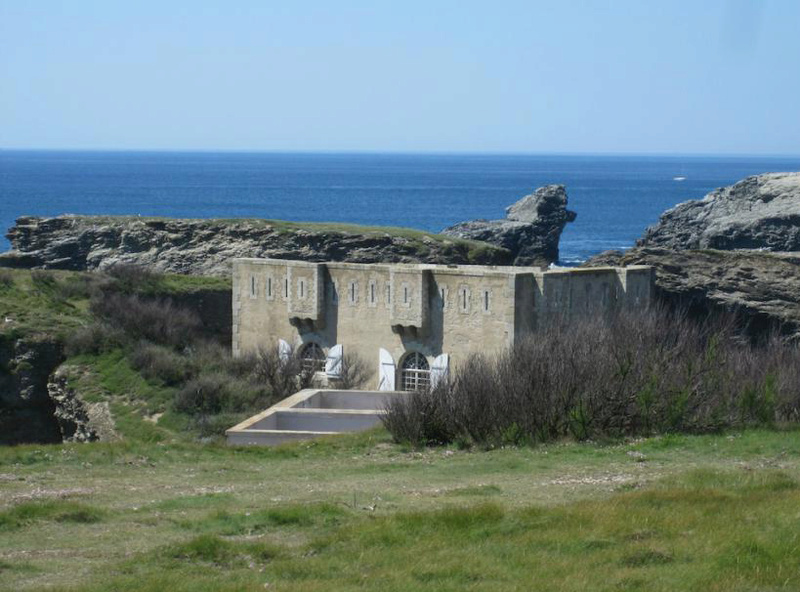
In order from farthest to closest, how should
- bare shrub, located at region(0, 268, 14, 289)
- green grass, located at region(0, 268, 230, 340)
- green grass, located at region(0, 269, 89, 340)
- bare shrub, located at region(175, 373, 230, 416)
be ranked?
1. bare shrub, located at region(0, 268, 14, 289)
2. green grass, located at region(0, 268, 230, 340)
3. green grass, located at region(0, 269, 89, 340)
4. bare shrub, located at region(175, 373, 230, 416)

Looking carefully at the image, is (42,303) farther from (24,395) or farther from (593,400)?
(593,400)

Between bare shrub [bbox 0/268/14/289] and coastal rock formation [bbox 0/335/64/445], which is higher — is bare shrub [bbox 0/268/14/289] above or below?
above

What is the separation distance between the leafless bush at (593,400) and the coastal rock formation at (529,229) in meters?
61.3

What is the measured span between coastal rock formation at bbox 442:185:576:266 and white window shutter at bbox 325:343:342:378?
159 ft

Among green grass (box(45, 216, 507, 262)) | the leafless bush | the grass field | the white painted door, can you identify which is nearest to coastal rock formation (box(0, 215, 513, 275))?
green grass (box(45, 216, 507, 262))

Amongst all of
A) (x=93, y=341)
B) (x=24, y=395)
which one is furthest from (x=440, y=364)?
(x=24, y=395)

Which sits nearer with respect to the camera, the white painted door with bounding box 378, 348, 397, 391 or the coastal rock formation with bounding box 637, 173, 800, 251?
the white painted door with bounding box 378, 348, 397, 391

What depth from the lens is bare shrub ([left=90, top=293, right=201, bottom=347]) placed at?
42.2m

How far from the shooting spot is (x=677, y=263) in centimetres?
5862

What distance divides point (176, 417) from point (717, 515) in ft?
74.7

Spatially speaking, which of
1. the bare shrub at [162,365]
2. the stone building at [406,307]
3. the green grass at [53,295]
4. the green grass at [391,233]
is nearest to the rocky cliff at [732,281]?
the green grass at [391,233]

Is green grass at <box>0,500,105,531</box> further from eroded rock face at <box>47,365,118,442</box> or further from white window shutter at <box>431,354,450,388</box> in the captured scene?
white window shutter at <box>431,354,450,388</box>

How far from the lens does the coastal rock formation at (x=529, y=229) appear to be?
8862 cm

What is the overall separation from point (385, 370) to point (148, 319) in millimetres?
10014
